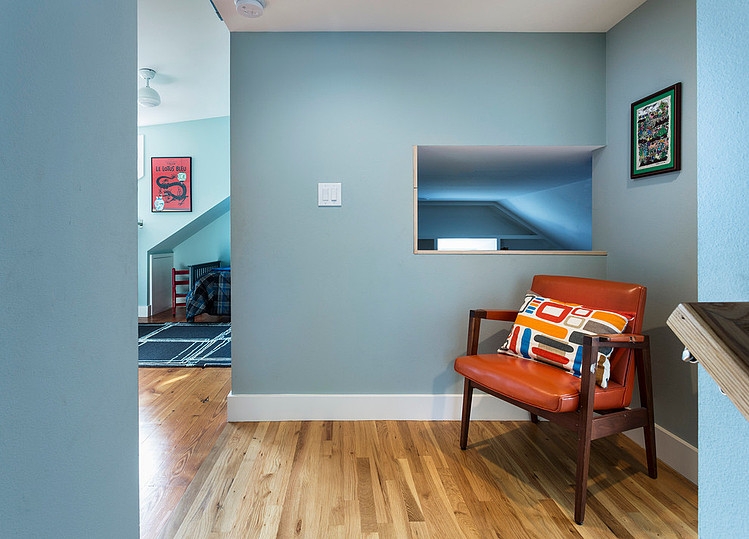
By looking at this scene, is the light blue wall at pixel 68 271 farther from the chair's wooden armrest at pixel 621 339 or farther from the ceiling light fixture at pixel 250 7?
the chair's wooden armrest at pixel 621 339

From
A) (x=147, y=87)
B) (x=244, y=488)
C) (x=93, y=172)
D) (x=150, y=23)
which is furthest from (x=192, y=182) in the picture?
(x=93, y=172)

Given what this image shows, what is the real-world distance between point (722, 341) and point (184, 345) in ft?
13.5

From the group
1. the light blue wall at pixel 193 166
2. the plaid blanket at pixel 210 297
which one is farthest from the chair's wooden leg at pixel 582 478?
the light blue wall at pixel 193 166

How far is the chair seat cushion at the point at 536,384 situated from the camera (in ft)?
5.13

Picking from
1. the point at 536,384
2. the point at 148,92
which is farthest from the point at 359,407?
the point at 148,92

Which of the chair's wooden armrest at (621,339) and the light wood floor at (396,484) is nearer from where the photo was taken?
the light wood floor at (396,484)

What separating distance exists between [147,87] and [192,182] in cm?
163

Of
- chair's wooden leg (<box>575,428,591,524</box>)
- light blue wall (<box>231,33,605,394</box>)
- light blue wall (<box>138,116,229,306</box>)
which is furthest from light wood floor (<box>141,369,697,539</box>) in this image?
light blue wall (<box>138,116,229,306</box>)

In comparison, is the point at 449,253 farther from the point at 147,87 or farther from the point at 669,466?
the point at 147,87

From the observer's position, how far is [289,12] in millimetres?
2105

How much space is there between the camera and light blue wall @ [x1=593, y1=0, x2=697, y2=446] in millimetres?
1780

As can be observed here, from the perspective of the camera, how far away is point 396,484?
67.9 inches

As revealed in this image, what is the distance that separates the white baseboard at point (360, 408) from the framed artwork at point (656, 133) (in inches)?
54.3

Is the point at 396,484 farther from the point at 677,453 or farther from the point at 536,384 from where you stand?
the point at 677,453
